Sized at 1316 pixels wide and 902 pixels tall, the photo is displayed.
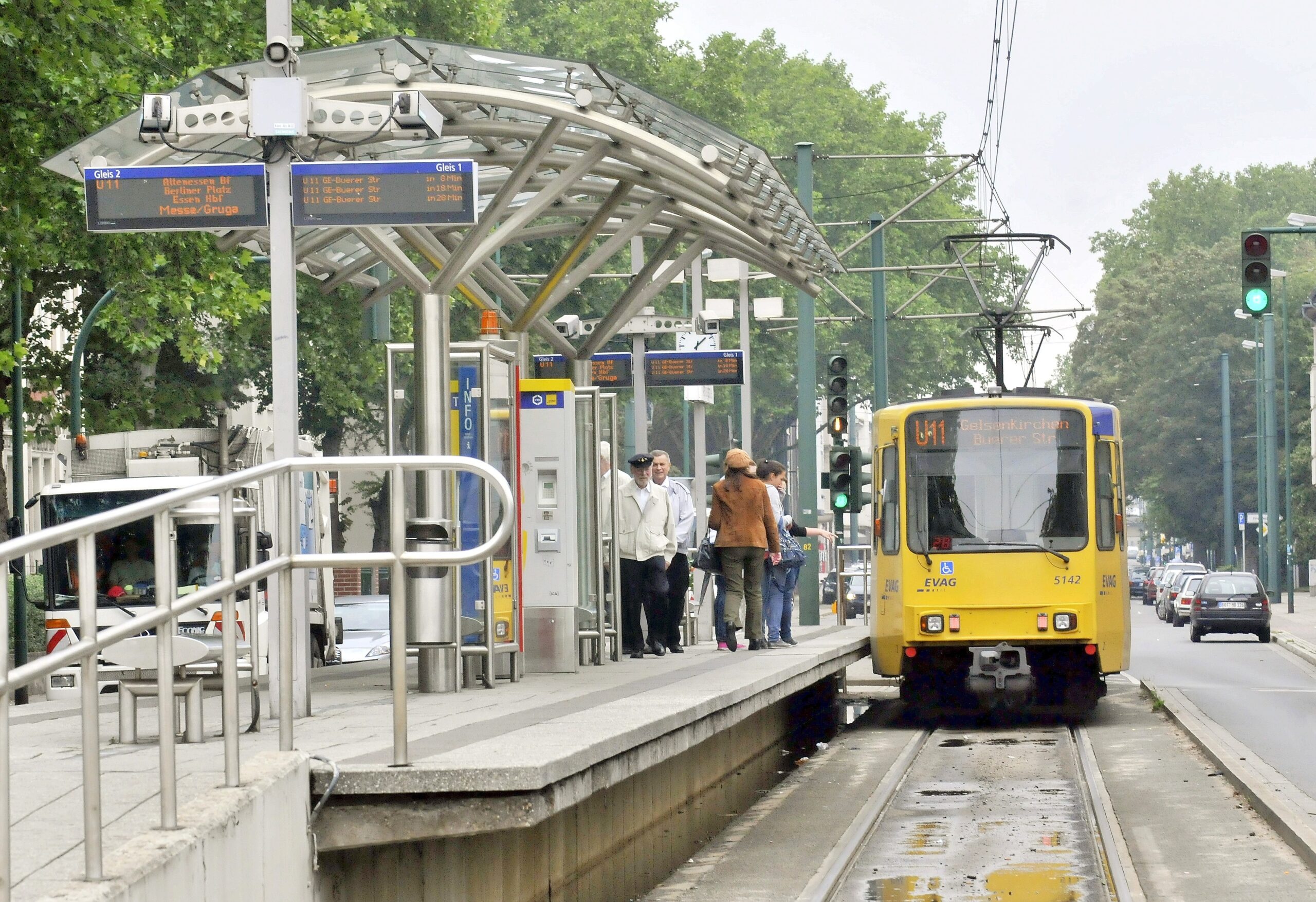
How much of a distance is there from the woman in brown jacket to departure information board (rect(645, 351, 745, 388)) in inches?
113

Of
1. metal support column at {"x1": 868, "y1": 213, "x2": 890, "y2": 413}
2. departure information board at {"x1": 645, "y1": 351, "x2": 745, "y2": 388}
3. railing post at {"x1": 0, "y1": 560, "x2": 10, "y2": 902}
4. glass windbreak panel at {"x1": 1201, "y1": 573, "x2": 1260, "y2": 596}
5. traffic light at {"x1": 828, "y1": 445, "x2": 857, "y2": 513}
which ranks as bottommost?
glass windbreak panel at {"x1": 1201, "y1": 573, "x2": 1260, "y2": 596}

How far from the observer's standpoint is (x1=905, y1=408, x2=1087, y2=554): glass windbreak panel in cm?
1802

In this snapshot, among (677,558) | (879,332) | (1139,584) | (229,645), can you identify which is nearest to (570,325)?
(677,558)

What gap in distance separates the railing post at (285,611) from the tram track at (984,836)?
3.51 metres

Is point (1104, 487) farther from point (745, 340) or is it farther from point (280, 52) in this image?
point (280, 52)

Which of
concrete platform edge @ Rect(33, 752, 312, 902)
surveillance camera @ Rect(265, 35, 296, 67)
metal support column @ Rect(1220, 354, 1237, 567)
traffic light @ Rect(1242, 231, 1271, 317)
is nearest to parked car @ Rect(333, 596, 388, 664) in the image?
traffic light @ Rect(1242, 231, 1271, 317)

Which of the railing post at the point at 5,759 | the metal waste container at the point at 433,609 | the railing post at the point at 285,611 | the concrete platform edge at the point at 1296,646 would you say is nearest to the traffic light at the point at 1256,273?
the metal waste container at the point at 433,609

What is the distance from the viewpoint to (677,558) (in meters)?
16.8

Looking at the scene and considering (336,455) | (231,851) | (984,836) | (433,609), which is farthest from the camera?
(336,455)

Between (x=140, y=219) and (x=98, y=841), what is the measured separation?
5509mm

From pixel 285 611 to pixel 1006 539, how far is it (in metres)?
12.2

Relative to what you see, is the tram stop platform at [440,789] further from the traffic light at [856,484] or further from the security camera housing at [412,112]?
the traffic light at [856,484]

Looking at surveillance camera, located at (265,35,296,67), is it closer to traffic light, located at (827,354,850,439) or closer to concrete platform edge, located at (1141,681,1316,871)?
concrete platform edge, located at (1141,681,1316,871)

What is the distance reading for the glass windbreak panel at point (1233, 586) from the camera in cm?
4203
